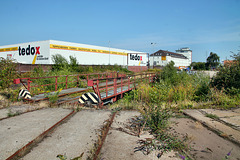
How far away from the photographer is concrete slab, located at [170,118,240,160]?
3.10 metres

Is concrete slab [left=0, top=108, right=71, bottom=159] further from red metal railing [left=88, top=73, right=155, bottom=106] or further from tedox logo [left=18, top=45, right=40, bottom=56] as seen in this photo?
tedox logo [left=18, top=45, right=40, bottom=56]

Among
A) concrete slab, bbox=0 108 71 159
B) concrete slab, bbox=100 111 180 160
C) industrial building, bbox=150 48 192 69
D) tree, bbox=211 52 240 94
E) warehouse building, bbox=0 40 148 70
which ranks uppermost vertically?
industrial building, bbox=150 48 192 69

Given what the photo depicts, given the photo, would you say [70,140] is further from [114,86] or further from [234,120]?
[114,86]

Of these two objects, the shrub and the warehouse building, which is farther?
the warehouse building

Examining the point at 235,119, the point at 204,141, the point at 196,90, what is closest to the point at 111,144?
the point at 204,141

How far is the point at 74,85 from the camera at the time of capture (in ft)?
49.9

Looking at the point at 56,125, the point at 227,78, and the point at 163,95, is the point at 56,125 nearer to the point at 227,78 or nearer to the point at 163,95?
the point at 163,95

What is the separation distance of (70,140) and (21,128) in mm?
1736

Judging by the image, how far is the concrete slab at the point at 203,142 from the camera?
3.10 metres

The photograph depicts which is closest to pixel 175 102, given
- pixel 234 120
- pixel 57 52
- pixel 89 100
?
pixel 234 120

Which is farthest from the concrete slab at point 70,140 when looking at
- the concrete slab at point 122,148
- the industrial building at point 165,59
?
the industrial building at point 165,59

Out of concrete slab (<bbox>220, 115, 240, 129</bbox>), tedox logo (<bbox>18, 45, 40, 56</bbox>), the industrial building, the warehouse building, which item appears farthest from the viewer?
the industrial building

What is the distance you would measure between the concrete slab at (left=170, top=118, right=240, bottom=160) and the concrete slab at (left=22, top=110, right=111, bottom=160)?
2012mm

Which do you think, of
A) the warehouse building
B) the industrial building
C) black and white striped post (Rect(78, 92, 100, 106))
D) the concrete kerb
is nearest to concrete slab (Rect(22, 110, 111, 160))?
the concrete kerb
